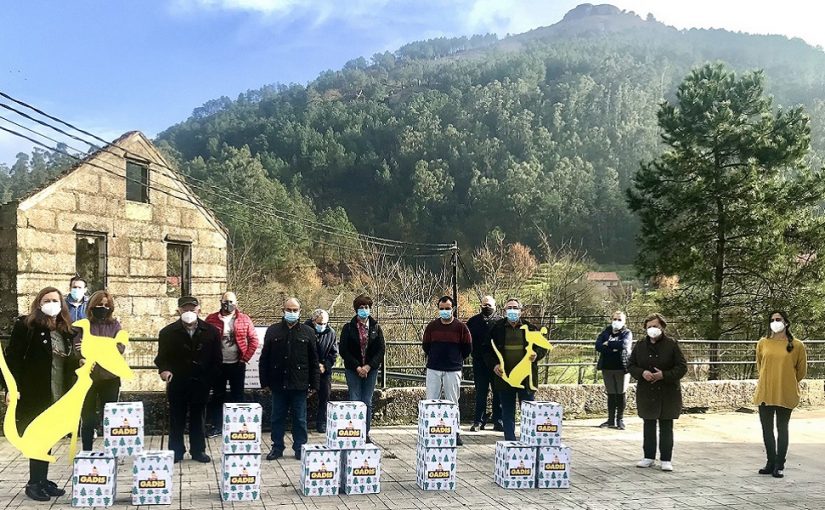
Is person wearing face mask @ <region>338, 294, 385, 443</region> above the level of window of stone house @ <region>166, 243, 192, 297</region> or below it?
below

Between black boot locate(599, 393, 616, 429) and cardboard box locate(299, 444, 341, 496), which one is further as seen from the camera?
black boot locate(599, 393, 616, 429)

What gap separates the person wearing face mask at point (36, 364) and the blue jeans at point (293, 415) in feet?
7.82

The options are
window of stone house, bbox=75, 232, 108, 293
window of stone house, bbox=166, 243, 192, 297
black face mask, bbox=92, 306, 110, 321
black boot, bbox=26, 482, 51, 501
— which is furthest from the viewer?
window of stone house, bbox=166, 243, 192, 297

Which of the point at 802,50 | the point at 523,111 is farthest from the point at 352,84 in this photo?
the point at 802,50

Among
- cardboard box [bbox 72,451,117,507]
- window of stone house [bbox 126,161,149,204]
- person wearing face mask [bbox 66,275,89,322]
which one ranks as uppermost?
window of stone house [bbox 126,161,149,204]

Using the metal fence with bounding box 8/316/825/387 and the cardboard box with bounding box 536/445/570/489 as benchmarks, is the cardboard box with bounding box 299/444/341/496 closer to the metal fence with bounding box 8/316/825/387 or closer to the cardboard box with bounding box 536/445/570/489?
the cardboard box with bounding box 536/445/570/489

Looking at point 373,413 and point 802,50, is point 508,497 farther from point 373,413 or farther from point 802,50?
point 802,50

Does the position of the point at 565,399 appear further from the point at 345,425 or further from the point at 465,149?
the point at 465,149

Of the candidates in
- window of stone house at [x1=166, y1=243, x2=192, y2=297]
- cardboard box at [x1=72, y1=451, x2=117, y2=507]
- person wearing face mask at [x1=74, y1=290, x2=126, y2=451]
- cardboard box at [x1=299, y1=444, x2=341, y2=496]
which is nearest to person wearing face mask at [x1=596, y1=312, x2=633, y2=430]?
cardboard box at [x1=299, y1=444, x2=341, y2=496]

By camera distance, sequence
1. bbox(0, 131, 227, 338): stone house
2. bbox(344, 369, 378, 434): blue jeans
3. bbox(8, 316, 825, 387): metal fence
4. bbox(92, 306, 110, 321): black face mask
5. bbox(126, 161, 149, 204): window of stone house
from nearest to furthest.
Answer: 1. bbox(92, 306, 110, 321): black face mask
2. bbox(344, 369, 378, 434): blue jeans
3. bbox(0, 131, 227, 338): stone house
4. bbox(8, 316, 825, 387): metal fence
5. bbox(126, 161, 149, 204): window of stone house

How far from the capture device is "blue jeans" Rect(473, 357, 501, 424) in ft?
33.9

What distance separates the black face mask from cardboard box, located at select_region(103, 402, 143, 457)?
1081 mm

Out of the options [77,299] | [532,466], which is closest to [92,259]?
[77,299]

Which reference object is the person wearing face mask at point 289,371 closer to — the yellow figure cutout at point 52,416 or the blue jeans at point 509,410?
the yellow figure cutout at point 52,416
